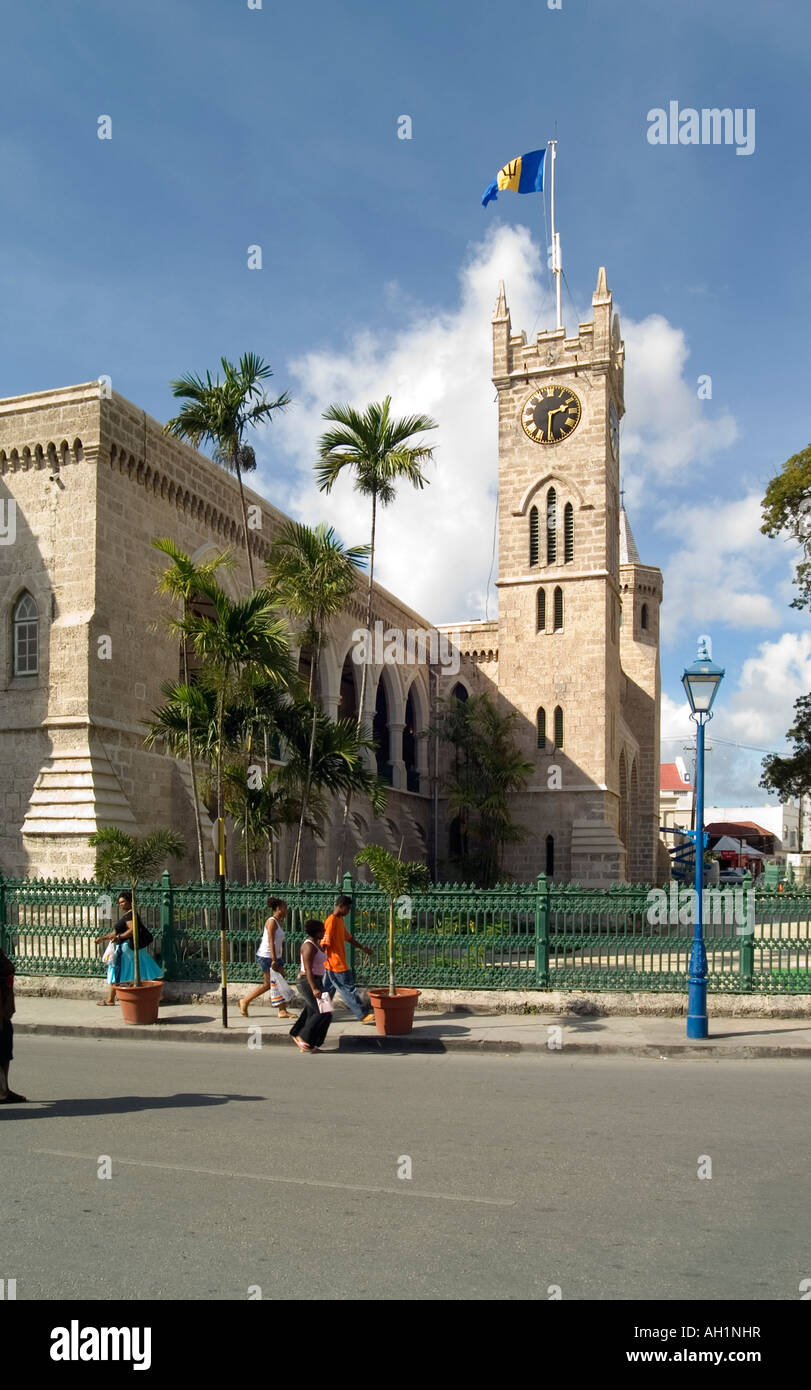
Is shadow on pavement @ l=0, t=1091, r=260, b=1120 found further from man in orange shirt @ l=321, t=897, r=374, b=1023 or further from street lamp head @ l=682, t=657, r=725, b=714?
street lamp head @ l=682, t=657, r=725, b=714

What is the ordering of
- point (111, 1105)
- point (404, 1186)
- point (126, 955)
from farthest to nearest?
point (126, 955) < point (111, 1105) < point (404, 1186)

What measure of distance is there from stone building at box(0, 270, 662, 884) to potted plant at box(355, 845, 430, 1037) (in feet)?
20.3

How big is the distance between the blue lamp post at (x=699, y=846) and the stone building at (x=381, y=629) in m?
9.53

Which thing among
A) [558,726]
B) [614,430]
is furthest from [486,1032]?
[614,430]

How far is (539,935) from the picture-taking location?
497 inches

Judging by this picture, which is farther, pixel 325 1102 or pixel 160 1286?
pixel 325 1102

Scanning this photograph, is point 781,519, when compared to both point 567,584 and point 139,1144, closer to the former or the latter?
point 567,584

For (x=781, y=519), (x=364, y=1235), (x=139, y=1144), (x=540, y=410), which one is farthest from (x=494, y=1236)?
(x=540, y=410)

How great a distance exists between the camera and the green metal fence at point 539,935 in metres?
12.5

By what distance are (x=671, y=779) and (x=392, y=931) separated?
74.0 m

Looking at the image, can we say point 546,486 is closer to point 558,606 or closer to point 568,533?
point 568,533

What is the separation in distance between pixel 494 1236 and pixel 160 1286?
1.53m
